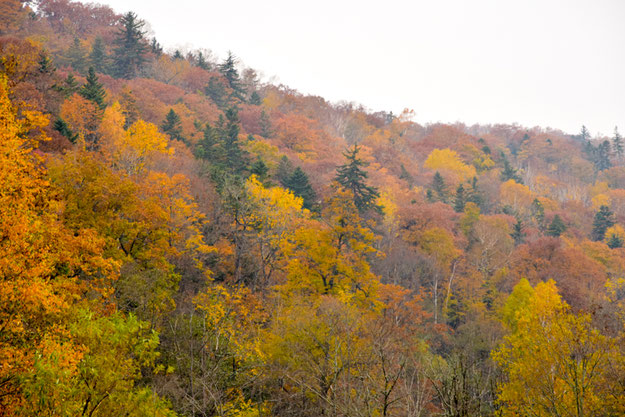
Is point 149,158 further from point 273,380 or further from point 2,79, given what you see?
point 273,380

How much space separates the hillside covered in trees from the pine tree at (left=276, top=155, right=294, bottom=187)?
0.61m

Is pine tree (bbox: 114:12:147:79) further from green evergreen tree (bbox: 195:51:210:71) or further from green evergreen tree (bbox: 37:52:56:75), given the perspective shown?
green evergreen tree (bbox: 37:52:56:75)

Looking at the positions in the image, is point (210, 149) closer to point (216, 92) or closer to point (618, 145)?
point (216, 92)

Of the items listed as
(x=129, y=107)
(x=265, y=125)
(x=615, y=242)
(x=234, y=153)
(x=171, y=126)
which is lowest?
(x=615, y=242)

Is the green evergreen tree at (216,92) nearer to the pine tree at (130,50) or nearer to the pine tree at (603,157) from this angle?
the pine tree at (130,50)

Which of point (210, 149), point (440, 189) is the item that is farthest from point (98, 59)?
point (440, 189)

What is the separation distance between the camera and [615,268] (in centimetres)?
3897

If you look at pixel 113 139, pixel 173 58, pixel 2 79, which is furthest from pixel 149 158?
pixel 173 58

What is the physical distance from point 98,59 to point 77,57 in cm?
365

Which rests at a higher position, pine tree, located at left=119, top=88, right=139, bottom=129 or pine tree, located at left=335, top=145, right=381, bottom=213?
pine tree, located at left=119, top=88, right=139, bottom=129

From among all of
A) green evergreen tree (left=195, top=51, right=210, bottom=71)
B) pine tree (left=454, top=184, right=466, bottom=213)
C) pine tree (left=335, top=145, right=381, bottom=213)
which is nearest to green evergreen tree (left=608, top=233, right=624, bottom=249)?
pine tree (left=454, top=184, right=466, bottom=213)

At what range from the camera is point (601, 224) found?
172 feet

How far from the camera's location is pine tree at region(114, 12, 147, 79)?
58.8 m

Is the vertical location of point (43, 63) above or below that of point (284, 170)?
above
